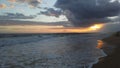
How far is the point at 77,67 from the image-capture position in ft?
45.8

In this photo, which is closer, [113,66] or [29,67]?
[113,66]

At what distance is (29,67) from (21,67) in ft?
1.78

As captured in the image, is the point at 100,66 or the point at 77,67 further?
the point at 77,67

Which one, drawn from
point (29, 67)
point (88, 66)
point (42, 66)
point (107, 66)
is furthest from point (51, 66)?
point (107, 66)

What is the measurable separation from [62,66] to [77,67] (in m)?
1.04

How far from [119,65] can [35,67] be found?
17.8ft

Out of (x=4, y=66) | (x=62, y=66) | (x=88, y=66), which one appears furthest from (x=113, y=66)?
(x=4, y=66)

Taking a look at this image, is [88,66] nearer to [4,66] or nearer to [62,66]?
[62,66]

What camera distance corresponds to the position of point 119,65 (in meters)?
12.6

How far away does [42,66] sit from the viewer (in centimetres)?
1438

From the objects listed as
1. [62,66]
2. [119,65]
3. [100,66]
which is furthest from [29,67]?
[119,65]

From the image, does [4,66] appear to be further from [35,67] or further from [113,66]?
[113,66]

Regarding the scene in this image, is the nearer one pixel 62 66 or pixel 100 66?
pixel 100 66

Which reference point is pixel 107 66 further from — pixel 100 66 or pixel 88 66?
pixel 88 66
